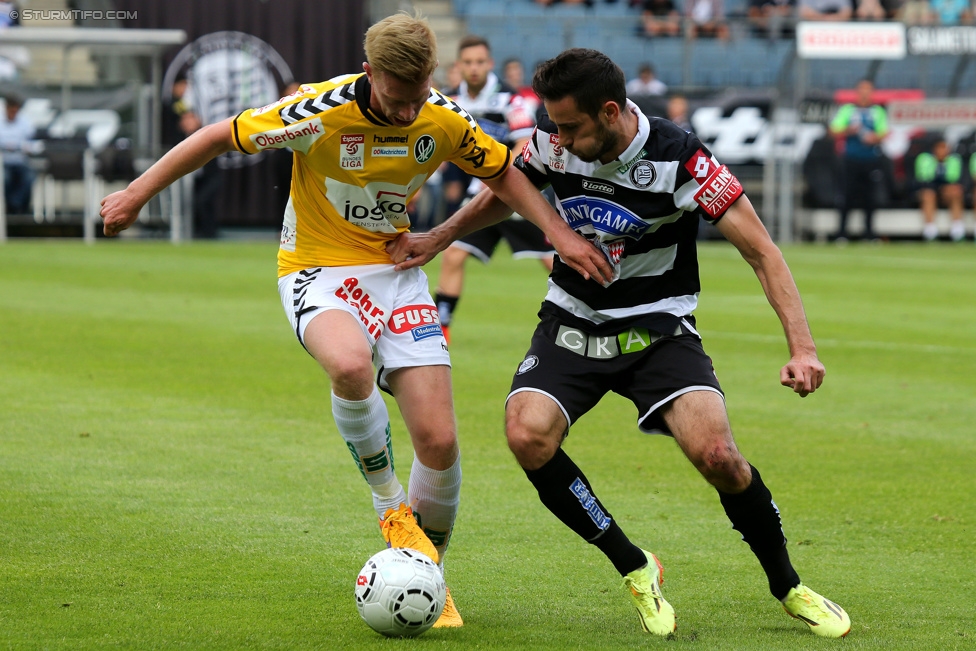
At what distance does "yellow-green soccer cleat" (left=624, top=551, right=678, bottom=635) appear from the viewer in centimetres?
421

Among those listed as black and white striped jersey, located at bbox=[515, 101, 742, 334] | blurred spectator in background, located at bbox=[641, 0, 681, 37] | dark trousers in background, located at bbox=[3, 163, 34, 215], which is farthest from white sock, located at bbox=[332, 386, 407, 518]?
blurred spectator in background, located at bbox=[641, 0, 681, 37]

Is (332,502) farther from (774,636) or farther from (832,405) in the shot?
(832,405)

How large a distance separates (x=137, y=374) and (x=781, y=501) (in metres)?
4.70

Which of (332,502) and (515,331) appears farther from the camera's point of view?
(515,331)

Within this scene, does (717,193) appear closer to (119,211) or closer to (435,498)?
(435,498)

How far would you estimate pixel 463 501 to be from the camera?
592 centimetres

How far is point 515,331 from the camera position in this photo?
1163cm

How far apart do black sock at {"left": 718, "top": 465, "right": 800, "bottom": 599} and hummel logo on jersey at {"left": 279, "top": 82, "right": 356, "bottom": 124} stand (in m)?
1.80

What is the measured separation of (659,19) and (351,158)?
70.9 feet

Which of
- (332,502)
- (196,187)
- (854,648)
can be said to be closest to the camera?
(854,648)

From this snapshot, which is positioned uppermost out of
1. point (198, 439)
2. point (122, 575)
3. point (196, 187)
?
point (122, 575)

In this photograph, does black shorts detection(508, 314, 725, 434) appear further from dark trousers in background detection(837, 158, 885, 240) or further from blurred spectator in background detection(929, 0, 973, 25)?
blurred spectator in background detection(929, 0, 973, 25)

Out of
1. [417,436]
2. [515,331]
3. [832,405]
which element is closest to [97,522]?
[417,436]

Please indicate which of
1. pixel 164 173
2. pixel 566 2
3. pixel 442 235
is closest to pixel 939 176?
pixel 566 2
